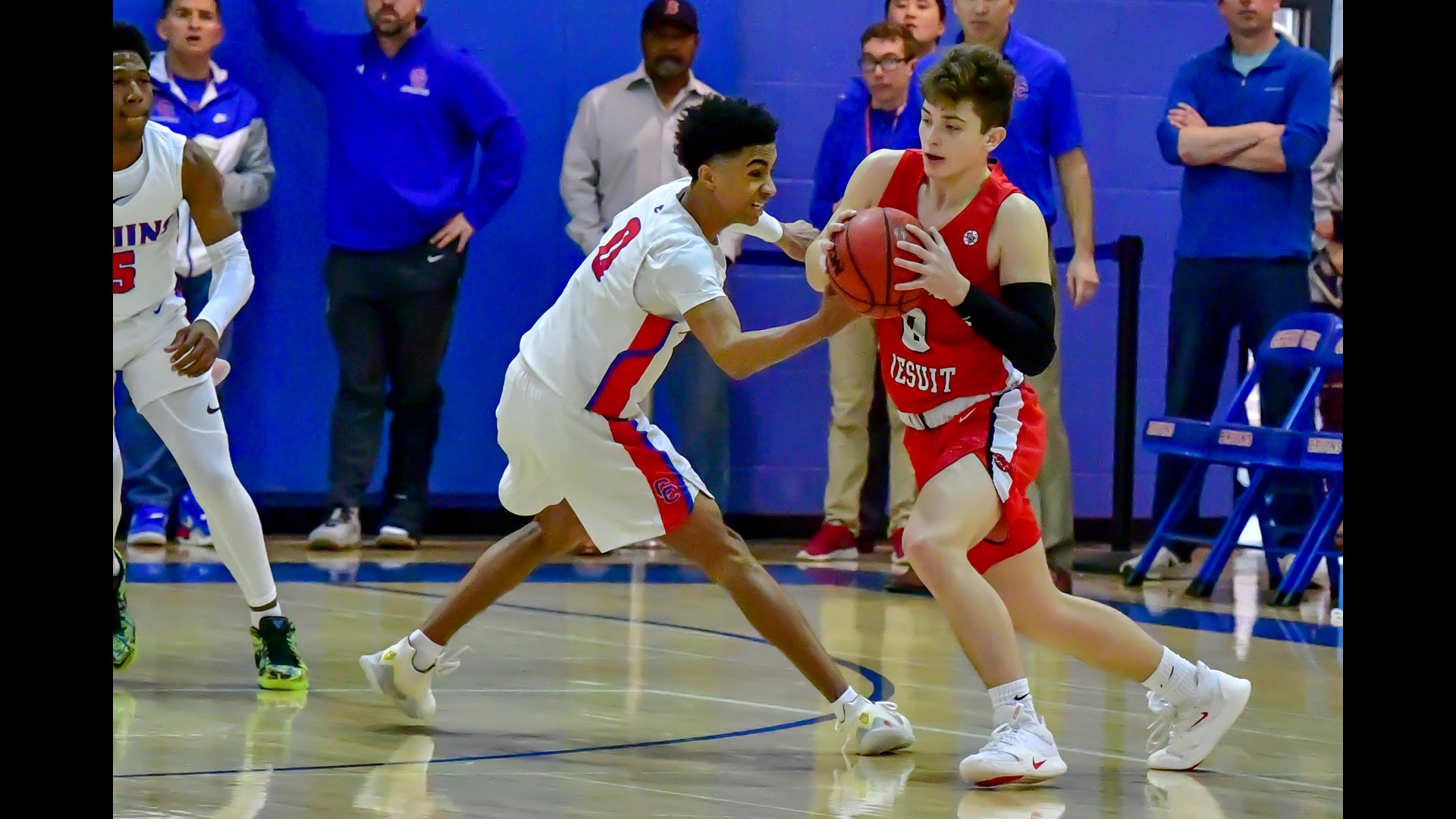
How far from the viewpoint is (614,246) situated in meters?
4.70

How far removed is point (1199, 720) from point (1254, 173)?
14.6 ft

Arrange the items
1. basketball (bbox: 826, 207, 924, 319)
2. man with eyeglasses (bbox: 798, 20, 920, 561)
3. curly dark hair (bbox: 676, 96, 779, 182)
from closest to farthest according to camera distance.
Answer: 1. basketball (bbox: 826, 207, 924, 319)
2. curly dark hair (bbox: 676, 96, 779, 182)
3. man with eyeglasses (bbox: 798, 20, 920, 561)

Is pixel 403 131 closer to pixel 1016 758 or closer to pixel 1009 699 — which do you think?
pixel 1009 699

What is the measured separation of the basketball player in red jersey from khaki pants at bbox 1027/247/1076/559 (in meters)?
3.12

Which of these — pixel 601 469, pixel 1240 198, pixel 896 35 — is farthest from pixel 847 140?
pixel 601 469

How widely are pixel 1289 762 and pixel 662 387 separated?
17.6 feet

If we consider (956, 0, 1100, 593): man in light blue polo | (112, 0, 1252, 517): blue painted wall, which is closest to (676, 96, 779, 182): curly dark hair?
(956, 0, 1100, 593): man in light blue polo

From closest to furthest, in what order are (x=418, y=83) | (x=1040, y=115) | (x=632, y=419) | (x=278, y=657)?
(x=632, y=419) → (x=278, y=657) → (x=1040, y=115) → (x=418, y=83)

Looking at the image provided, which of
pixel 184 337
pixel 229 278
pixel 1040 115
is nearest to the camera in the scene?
pixel 184 337

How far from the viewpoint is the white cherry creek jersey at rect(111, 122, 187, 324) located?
5023 mm

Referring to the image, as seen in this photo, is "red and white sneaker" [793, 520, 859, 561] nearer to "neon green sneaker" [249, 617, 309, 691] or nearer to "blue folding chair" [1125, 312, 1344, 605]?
"blue folding chair" [1125, 312, 1344, 605]
